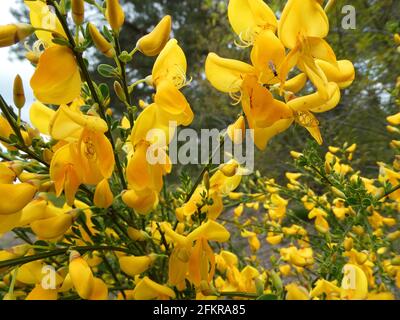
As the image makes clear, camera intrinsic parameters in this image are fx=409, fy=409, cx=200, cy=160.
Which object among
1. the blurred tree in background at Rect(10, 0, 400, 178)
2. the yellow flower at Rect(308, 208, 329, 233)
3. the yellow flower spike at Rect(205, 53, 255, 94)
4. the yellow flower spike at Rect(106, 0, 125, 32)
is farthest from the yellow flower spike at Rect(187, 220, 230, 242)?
the blurred tree in background at Rect(10, 0, 400, 178)

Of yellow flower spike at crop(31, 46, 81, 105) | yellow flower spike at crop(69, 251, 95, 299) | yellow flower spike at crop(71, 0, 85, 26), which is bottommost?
yellow flower spike at crop(69, 251, 95, 299)

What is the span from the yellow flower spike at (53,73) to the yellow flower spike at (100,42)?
5 centimetres

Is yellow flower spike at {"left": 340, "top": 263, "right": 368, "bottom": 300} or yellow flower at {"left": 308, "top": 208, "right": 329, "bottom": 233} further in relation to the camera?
yellow flower at {"left": 308, "top": 208, "right": 329, "bottom": 233}

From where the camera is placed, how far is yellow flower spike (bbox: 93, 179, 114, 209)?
0.61 meters

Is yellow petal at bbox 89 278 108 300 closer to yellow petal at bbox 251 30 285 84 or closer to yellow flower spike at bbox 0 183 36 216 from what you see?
yellow flower spike at bbox 0 183 36 216

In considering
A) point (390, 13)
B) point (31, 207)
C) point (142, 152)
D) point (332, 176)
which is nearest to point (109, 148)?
point (142, 152)

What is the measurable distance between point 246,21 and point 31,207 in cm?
42

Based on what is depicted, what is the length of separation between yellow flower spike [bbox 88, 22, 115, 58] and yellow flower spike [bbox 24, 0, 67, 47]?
4 cm

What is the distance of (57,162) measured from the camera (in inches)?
21.9

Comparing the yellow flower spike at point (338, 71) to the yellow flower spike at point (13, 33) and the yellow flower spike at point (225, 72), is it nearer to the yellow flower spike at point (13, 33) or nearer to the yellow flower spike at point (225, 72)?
the yellow flower spike at point (225, 72)

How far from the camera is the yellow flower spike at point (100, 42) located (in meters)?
0.57
